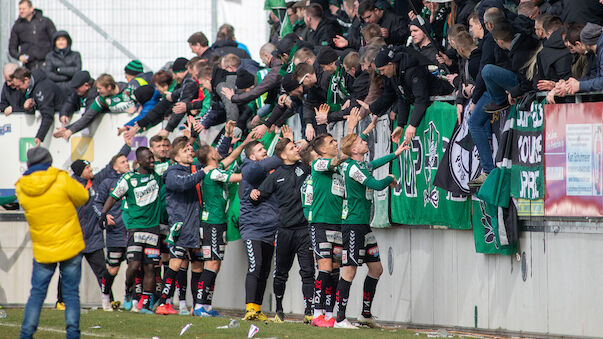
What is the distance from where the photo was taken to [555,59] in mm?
10547

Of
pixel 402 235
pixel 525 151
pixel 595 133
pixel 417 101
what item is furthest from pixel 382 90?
pixel 595 133

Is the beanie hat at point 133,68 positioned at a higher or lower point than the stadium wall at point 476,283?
higher

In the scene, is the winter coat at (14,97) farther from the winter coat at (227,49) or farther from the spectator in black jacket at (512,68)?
the spectator in black jacket at (512,68)

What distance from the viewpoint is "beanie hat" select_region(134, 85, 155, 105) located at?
57.9ft

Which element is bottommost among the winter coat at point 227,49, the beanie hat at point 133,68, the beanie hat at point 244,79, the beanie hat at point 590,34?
the beanie hat at point 590,34

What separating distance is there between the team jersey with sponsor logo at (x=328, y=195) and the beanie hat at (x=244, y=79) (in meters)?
3.41

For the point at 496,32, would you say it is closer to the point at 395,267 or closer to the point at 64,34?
the point at 395,267

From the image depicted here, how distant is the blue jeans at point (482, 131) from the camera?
11.3 m

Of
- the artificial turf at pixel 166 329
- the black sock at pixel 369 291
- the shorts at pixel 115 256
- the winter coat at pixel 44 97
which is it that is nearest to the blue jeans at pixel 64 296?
the artificial turf at pixel 166 329

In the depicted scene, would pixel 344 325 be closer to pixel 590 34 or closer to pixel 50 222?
pixel 50 222

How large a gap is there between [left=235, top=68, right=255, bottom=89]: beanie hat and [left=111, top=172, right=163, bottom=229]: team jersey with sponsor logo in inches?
70.2

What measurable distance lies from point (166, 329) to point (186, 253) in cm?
317

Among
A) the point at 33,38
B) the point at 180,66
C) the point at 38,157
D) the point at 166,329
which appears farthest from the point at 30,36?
the point at 38,157

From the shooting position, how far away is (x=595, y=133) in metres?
10.2
